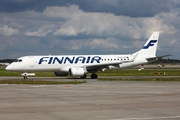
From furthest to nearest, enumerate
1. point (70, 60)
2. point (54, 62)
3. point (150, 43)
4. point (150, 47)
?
1. point (150, 43)
2. point (150, 47)
3. point (70, 60)
4. point (54, 62)

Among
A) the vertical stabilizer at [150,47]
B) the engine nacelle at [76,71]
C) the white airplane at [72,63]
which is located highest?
the vertical stabilizer at [150,47]

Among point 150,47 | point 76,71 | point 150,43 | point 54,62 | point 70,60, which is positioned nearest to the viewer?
point 76,71

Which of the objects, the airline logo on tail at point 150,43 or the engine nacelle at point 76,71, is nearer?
the engine nacelle at point 76,71

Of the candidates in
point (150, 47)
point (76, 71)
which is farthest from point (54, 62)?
point (150, 47)

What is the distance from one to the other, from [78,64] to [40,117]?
111ft

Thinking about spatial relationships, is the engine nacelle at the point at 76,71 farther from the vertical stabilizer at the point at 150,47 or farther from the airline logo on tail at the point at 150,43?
the airline logo on tail at the point at 150,43

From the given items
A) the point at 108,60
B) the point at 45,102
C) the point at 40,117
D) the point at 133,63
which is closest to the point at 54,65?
the point at 108,60

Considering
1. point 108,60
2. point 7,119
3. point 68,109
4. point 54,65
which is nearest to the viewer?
point 7,119

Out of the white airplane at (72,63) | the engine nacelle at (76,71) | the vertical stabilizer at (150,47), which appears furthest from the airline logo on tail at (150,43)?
the engine nacelle at (76,71)

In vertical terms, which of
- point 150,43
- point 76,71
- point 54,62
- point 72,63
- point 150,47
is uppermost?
point 150,43

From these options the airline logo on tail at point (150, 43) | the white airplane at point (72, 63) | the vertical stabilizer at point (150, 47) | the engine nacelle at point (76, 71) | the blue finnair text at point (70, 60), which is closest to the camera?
the engine nacelle at point (76, 71)

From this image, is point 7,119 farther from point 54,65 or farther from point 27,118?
point 54,65

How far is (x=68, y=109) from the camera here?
1373cm

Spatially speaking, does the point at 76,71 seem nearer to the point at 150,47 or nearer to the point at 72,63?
the point at 72,63
